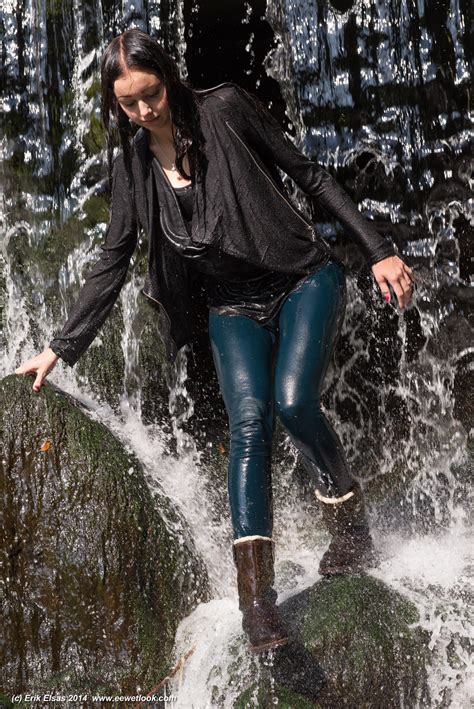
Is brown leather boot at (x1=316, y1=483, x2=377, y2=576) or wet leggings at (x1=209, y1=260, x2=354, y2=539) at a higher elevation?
wet leggings at (x1=209, y1=260, x2=354, y2=539)

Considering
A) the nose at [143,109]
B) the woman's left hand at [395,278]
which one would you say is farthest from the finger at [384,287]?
the nose at [143,109]

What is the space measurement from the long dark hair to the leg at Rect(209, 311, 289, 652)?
2.41 ft

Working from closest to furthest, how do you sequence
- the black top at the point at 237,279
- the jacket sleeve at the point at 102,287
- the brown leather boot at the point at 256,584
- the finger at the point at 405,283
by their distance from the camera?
the brown leather boot at the point at 256,584
the finger at the point at 405,283
the black top at the point at 237,279
the jacket sleeve at the point at 102,287

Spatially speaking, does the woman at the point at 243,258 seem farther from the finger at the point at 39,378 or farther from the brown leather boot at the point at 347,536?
the finger at the point at 39,378

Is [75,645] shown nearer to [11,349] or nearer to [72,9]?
[11,349]

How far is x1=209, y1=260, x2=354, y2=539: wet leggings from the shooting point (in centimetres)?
328

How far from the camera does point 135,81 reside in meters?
3.24

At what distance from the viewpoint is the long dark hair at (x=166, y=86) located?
3227 millimetres

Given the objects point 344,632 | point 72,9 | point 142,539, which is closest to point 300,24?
point 72,9

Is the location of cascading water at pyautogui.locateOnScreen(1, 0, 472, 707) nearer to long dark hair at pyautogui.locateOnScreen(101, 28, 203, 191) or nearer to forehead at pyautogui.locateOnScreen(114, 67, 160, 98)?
long dark hair at pyautogui.locateOnScreen(101, 28, 203, 191)

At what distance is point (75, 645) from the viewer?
3.96m

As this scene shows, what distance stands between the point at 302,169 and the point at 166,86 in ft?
1.88

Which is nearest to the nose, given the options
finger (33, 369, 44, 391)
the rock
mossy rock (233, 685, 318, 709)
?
finger (33, 369, 44, 391)

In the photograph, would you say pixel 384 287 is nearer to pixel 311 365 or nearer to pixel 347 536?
pixel 311 365
